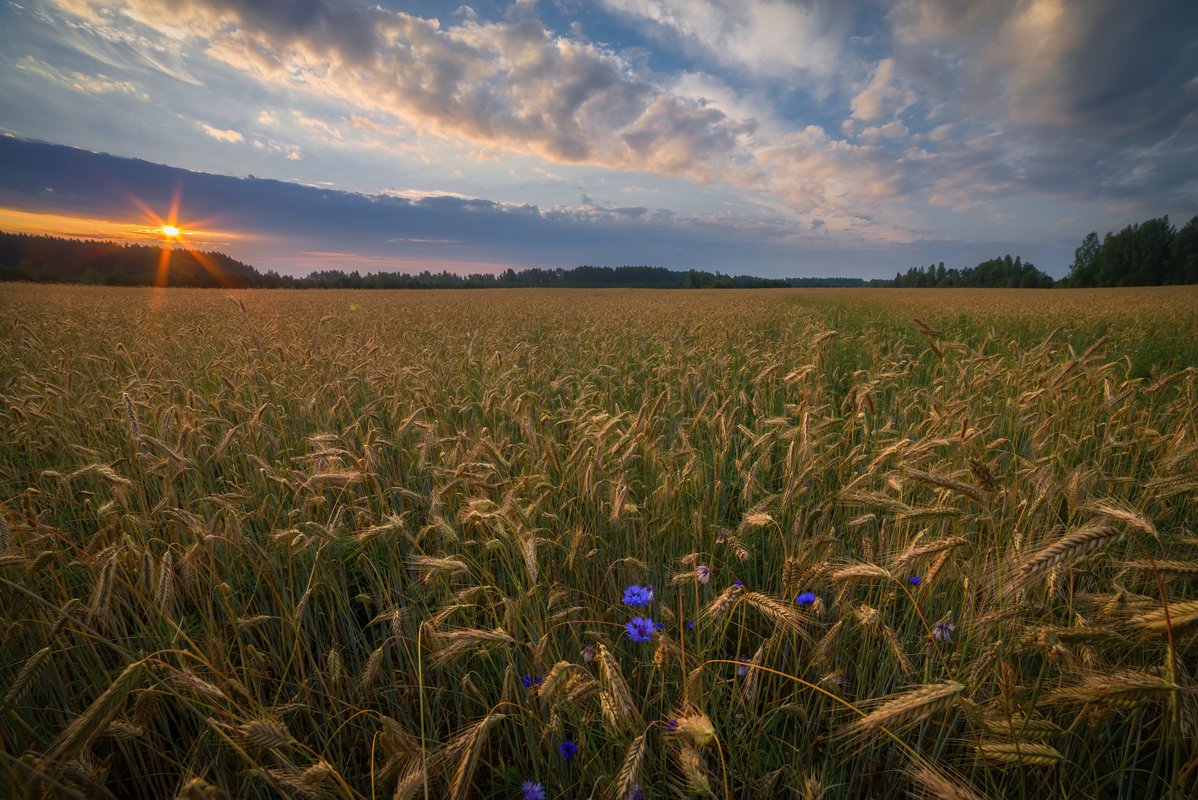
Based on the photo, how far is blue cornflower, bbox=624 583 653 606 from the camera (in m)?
2.10

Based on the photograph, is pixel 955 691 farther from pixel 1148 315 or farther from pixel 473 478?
pixel 1148 315

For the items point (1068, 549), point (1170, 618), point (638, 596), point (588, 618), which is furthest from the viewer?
point (588, 618)

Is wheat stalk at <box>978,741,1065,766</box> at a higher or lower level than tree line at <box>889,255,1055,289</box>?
lower

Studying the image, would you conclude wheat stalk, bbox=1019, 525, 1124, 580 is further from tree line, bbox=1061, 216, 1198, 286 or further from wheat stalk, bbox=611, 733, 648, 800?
tree line, bbox=1061, 216, 1198, 286

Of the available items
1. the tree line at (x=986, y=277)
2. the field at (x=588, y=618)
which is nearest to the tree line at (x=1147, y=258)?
the tree line at (x=986, y=277)

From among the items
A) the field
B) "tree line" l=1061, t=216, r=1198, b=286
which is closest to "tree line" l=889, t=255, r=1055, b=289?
"tree line" l=1061, t=216, r=1198, b=286

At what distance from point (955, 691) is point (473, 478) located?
1.81 metres

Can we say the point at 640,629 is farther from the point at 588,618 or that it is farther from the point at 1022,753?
the point at 1022,753

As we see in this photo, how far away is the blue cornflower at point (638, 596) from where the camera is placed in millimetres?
2100

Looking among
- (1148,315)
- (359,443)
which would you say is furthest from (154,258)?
(1148,315)

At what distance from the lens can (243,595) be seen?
2635 mm

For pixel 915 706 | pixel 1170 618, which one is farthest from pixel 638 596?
pixel 1170 618

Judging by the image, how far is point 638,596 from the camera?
2.20 meters

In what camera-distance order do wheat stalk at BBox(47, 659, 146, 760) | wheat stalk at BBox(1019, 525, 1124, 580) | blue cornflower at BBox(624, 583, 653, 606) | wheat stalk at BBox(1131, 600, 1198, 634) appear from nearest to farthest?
1. wheat stalk at BBox(47, 659, 146, 760)
2. wheat stalk at BBox(1131, 600, 1198, 634)
3. wheat stalk at BBox(1019, 525, 1124, 580)
4. blue cornflower at BBox(624, 583, 653, 606)
